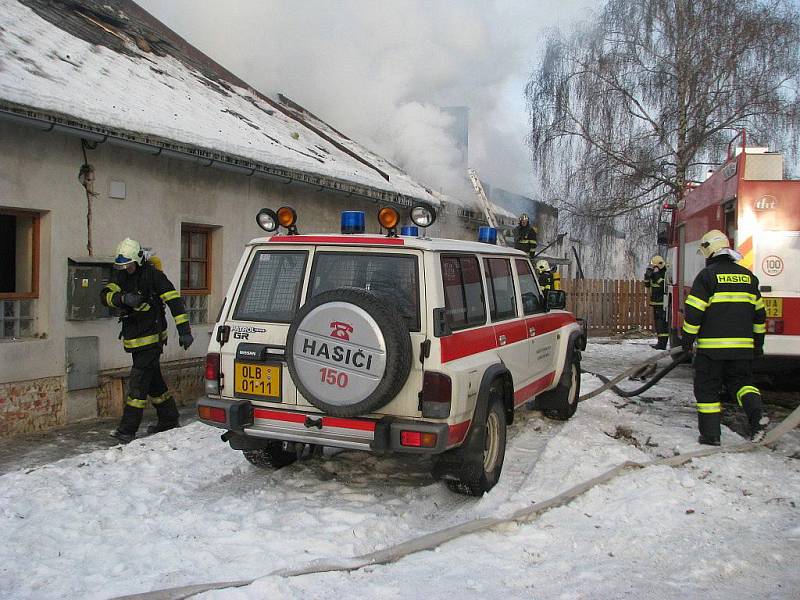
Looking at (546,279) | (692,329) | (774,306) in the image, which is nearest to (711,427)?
(692,329)

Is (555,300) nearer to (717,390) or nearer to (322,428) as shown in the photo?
(717,390)

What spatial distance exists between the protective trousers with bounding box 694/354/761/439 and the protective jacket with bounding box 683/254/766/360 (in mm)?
119

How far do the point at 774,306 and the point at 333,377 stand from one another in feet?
16.8

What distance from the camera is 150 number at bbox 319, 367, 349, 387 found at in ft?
13.8

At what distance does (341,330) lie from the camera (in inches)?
165

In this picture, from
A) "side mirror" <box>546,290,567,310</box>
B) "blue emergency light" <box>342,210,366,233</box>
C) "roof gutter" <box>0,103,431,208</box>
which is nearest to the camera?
"blue emergency light" <box>342,210,366,233</box>

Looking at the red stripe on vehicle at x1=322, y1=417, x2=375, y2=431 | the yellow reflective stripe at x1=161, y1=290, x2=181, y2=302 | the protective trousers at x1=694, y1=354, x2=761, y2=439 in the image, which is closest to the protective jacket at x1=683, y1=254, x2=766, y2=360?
the protective trousers at x1=694, y1=354, x2=761, y2=439

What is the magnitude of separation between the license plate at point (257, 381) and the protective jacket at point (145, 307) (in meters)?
2.15

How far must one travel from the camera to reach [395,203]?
12516 mm

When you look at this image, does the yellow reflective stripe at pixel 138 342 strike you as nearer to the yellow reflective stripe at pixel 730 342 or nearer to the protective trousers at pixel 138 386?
the protective trousers at pixel 138 386

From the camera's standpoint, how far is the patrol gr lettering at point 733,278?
5973 mm

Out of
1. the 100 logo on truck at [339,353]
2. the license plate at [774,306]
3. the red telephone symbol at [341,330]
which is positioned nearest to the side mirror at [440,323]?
the 100 logo on truck at [339,353]

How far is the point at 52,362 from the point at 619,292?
14.7m

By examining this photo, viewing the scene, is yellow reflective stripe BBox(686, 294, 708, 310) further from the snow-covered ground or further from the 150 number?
the 150 number
